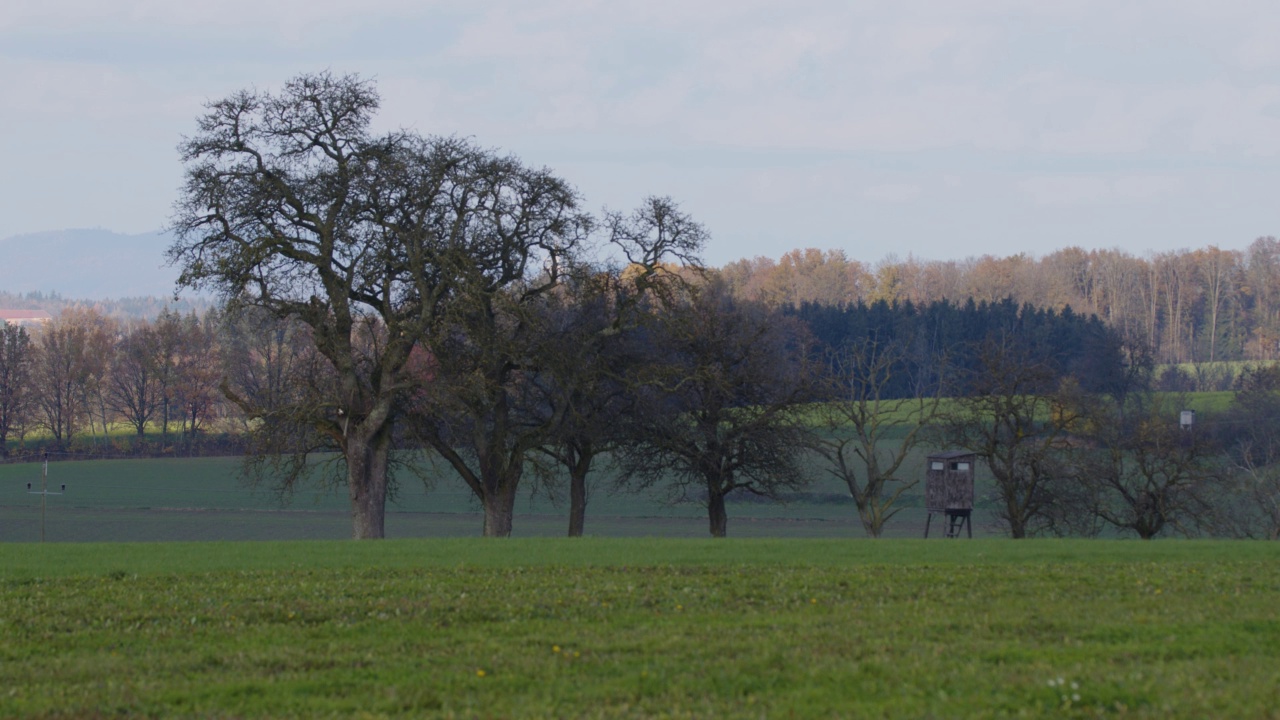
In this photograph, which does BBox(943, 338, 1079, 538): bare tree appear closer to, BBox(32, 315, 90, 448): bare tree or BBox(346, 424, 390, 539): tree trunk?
BBox(346, 424, 390, 539): tree trunk

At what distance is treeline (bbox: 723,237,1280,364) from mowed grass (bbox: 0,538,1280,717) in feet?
423

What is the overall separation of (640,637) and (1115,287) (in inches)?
6316

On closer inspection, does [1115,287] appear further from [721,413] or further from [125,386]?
[721,413]

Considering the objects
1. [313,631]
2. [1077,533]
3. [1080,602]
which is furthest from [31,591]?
[1077,533]

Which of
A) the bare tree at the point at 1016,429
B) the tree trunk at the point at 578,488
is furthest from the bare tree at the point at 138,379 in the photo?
the bare tree at the point at 1016,429

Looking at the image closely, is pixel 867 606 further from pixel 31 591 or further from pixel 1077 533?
pixel 1077 533

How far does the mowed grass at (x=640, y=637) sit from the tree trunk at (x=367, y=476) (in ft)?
46.8

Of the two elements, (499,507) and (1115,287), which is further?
(1115,287)

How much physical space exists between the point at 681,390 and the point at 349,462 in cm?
1042

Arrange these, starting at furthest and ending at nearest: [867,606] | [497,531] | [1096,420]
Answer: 1. [1096,420]
2. [497,531]
3. [867,606]

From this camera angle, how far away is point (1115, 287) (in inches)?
6166

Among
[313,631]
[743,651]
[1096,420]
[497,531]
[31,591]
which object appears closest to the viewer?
[743,651]

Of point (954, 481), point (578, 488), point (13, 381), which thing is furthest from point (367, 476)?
point (13, 381)

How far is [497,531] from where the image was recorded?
34625 mm
